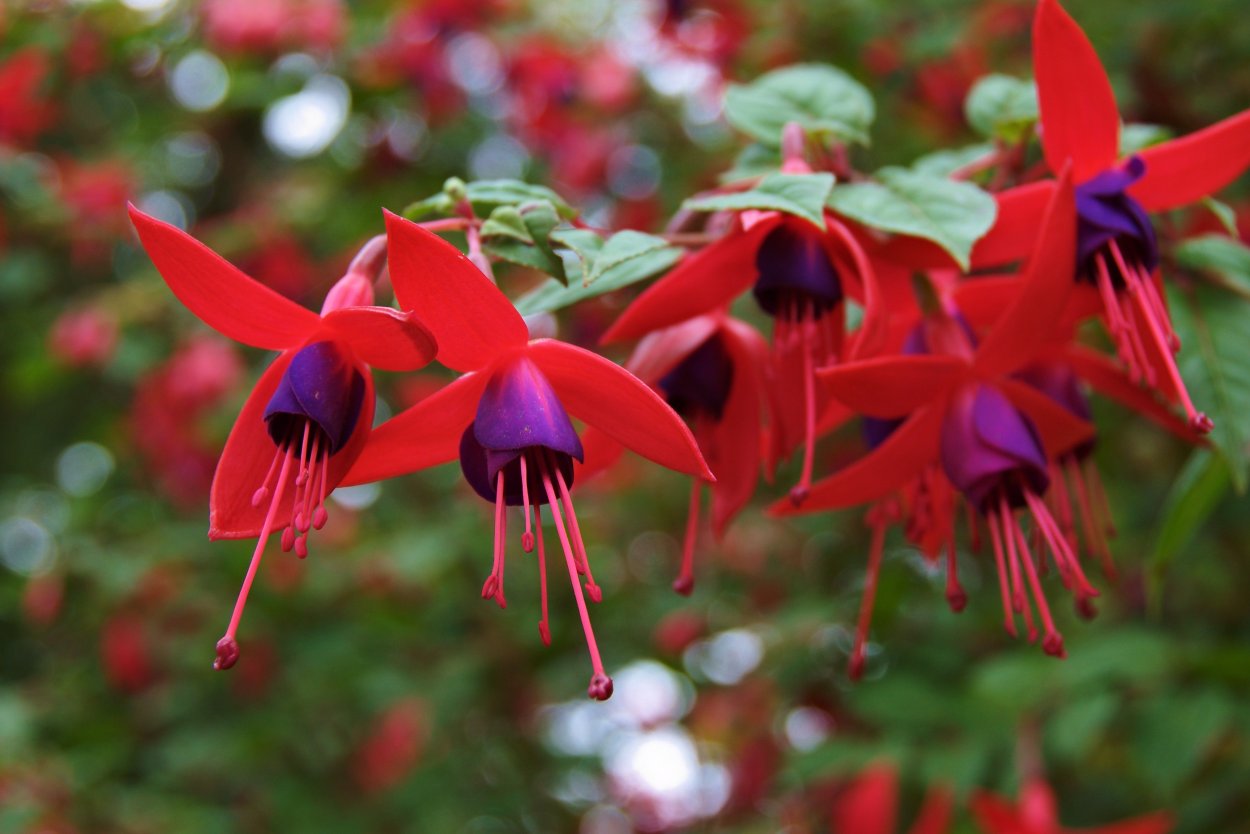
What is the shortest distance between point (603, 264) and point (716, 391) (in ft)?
0.64

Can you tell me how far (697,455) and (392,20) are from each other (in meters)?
2.03

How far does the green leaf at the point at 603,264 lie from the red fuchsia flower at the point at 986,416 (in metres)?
0.15

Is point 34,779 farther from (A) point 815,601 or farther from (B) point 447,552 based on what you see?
(A) point 815,601

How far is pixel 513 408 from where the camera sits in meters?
0.63

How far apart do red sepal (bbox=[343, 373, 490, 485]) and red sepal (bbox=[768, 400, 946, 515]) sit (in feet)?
0.78

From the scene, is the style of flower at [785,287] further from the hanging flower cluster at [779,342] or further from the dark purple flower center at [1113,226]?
the dark purple flower center at [1113,226]

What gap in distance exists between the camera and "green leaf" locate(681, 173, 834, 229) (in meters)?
0.65

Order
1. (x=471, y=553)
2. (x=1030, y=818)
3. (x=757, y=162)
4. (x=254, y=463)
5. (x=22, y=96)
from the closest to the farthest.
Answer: (x=254, y=463) < (x=757, y=162) < (x=1030, y=818) < (x=471, y=553) < (x=22, y=96)

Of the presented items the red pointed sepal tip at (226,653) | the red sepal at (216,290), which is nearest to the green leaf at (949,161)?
the red sepal at (216,290)

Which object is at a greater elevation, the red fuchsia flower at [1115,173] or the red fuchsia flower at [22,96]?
the red fuchsia flower at [1115,173]

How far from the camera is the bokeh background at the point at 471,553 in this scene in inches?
68.4

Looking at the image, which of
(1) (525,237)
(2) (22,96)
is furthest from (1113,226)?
(2) (22,96)

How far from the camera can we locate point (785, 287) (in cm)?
73

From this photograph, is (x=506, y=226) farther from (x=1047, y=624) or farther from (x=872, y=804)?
(x=872, y=804)
